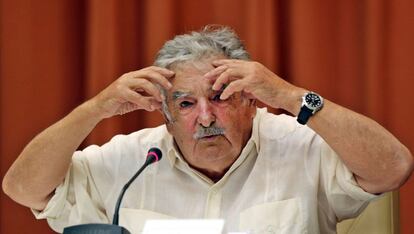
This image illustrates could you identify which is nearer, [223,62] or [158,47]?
[223,62]

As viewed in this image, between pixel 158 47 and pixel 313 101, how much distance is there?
Answer: 0.91 meters

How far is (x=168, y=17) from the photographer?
263cm

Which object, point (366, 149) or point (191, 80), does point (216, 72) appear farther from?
point (366, 149)

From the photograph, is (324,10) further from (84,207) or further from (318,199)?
(84,207)

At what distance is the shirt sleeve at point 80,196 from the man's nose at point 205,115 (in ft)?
1.15

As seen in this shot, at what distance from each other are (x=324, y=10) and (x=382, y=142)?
84 cm

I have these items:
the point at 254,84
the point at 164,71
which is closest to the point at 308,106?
the point at 254,84

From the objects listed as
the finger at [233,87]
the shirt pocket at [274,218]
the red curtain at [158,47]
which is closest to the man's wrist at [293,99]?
the finger at [233,87]

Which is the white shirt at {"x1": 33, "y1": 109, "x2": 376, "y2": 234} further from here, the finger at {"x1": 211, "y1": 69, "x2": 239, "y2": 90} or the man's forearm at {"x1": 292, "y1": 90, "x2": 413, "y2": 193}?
the finger at {"x1": 211, "y1": 69, "x2": 239, "y2": 90}

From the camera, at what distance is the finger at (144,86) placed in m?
1.89

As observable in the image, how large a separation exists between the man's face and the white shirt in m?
0.05

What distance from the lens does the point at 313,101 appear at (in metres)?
1.87

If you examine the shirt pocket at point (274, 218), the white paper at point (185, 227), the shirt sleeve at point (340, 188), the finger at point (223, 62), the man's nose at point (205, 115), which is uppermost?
the finger at point (223, 62)

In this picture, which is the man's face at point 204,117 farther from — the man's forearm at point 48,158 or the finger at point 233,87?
the man's forearm at point 48,158
